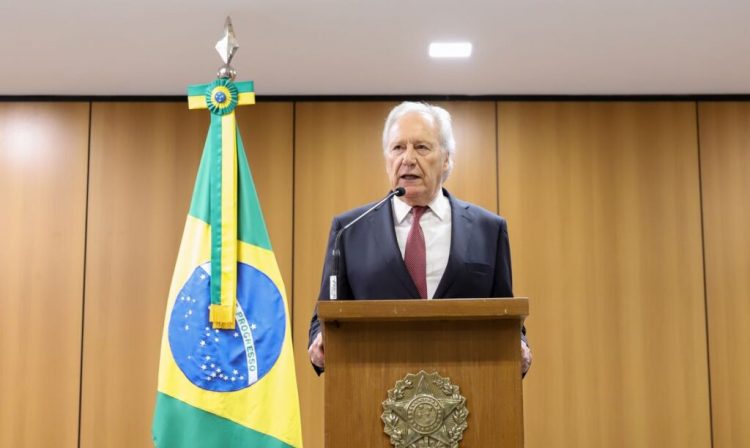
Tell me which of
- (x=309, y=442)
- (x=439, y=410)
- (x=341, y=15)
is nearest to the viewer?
(x=439, y=410)

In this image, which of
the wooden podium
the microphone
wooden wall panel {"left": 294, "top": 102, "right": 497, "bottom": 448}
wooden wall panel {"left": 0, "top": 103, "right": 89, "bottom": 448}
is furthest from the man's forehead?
wooden wall panel {"left": 0, "top": 103, "right": 89, "bottom": 448}

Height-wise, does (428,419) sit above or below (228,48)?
below

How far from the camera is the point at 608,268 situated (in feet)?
16.0

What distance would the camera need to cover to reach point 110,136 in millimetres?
4992

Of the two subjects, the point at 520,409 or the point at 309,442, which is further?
the point at 309,442

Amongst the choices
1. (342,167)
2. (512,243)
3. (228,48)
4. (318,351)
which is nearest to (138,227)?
(342,167)

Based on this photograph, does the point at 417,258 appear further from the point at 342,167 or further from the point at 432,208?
the point at 342,167

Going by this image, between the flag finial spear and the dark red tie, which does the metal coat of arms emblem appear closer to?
the dark red tie

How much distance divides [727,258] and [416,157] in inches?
118

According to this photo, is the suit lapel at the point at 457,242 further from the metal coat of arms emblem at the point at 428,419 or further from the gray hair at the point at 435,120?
the metal coat of arms emblem at the point at 428,419

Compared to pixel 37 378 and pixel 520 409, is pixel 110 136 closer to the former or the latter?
pixel 37 378

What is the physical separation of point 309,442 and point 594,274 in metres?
1.89

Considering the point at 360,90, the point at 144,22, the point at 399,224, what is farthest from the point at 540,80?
the point at 399,224

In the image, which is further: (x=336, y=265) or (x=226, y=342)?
(x=226, y=342)
